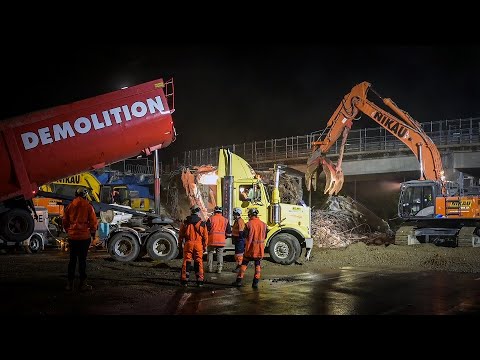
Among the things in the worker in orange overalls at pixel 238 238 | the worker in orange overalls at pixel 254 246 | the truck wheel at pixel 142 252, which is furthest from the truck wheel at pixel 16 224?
the worker in orange overalls at pixel 254 246

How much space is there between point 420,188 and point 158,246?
1017cm

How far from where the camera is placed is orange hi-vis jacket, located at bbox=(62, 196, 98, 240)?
8234mm

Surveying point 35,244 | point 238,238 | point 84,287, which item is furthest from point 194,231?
point 35,244

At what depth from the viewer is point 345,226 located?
69.8ft

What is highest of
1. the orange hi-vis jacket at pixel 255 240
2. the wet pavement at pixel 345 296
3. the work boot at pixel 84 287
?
the orange hi-vis jacket at pixel 255 240

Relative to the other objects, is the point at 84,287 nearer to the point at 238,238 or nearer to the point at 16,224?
the point at 238,238

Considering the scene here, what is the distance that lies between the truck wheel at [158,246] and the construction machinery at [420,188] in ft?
24.6

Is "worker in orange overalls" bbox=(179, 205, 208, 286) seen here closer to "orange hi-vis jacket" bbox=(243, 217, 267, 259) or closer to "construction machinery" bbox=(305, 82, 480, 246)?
"orange hi-vis jacket" bbox=(243, 217, 267, 259)

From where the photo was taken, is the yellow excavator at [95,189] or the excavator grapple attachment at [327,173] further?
the yellow excavator at [95,189]

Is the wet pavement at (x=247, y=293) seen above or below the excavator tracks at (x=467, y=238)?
below

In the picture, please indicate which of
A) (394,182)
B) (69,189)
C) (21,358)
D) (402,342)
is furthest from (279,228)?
(394,182)

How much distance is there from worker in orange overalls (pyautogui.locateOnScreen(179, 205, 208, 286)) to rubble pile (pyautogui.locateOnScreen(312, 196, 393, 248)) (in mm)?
10060

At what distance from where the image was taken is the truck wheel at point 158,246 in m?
13.2

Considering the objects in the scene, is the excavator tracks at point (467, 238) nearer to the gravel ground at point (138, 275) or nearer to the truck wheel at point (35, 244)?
the gravel ground at point (138, 275)
